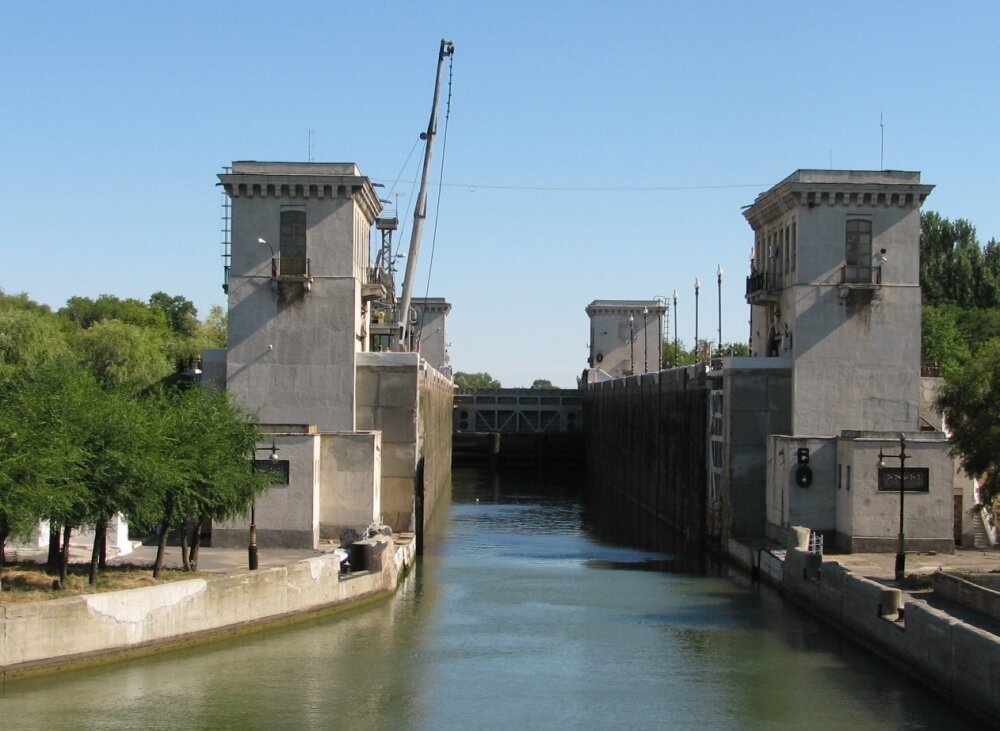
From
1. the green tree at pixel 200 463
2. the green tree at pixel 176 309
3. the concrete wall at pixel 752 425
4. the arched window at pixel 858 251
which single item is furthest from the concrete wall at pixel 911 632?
the green tree at pixel 176 309

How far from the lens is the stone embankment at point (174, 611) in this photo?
70.9 feet

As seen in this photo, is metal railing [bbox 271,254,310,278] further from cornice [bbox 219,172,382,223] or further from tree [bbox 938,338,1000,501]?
tree [bbox 938,338,1000,501]

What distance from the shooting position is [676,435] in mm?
51781

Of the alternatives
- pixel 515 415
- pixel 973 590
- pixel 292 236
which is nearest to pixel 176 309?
pixel 515 415

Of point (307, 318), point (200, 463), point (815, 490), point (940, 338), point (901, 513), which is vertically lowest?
point (901, 513)

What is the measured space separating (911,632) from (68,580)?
1641 centimetres

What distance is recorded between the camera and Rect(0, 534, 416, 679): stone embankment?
21609mm

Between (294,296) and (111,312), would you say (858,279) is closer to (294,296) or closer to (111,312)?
(294,296)

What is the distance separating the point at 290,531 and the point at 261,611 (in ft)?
22.3

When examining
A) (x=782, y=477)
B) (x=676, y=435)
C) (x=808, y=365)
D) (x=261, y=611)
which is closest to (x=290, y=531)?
(x=261, y=611)

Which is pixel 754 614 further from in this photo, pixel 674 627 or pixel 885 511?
pixel 885 511

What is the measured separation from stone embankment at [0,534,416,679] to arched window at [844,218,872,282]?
17.7 m

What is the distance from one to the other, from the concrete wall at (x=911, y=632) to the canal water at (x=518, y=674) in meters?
0.41

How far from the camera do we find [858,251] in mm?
39156
